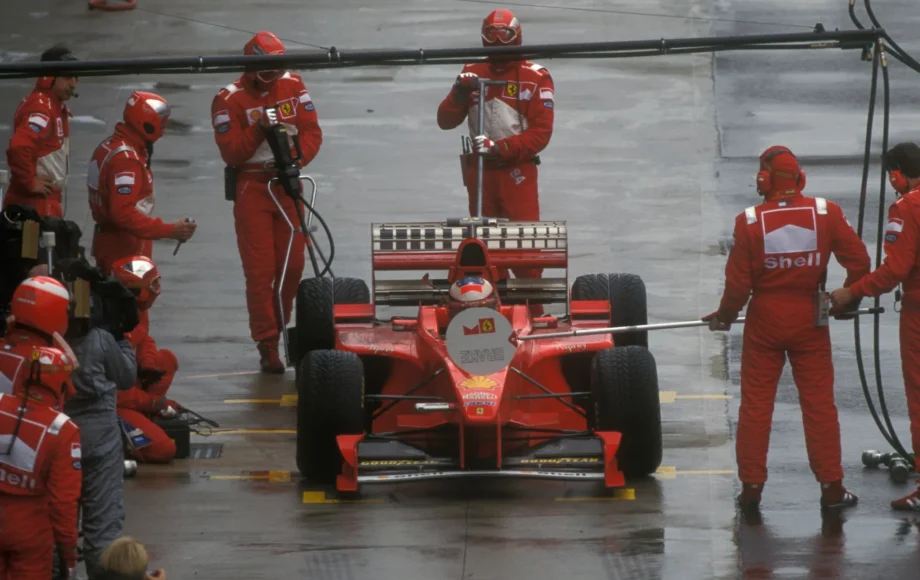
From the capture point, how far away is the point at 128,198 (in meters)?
12.8

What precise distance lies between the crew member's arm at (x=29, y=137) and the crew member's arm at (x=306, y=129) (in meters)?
1.79

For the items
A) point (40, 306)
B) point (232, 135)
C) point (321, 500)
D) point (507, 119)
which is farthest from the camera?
point (507, 119)

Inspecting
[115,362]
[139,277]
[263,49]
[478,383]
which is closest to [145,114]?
[263,49]

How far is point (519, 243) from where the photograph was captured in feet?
40.6

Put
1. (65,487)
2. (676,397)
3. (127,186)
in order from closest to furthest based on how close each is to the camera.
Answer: (65,487) → (127,186) → (676,397)

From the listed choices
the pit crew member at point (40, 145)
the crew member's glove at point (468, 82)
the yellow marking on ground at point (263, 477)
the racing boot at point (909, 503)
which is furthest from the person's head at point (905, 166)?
the pit crew member at point (40, 145)

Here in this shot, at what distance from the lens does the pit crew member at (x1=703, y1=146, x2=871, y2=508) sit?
10414mm

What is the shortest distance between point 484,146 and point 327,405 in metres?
3.40

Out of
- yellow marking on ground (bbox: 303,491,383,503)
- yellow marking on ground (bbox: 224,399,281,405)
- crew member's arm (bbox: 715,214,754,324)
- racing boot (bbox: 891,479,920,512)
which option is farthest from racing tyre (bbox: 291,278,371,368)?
racing boot (bbox: 891,479,920,512)

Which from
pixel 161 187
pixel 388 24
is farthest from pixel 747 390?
pixel 388 24

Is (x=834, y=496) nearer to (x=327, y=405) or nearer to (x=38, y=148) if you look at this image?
(x=327, y=405)

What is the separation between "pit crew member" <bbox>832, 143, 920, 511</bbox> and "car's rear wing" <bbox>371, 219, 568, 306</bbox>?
2.37 metres

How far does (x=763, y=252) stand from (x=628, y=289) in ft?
7.17

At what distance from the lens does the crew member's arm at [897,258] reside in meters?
10.4
